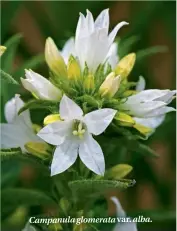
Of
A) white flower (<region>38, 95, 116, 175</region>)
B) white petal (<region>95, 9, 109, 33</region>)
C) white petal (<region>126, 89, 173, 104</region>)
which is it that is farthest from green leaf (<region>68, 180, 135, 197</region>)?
white petal (<region>95, 9, 109, 33</region>)

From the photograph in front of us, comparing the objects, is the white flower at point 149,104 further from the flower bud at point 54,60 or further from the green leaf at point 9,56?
the green leaf at point 9,56

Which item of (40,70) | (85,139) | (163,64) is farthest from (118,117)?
(163,64)

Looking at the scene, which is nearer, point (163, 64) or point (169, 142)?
point (169, 142)

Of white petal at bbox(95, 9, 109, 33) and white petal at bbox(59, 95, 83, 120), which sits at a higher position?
white petal at bbox(95, 9, 109, 33)

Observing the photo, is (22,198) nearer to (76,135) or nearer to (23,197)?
(23,197)

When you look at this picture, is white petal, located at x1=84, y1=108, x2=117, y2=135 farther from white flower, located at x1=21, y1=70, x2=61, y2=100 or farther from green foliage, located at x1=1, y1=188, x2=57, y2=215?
green foliage, located at x1=1, y1=188, x2=57, y2=215

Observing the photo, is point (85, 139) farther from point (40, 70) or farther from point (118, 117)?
point (40, 70)

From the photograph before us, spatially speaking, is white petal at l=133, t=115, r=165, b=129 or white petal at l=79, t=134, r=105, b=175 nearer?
white petal at l=79, t=134, r=105, b=175

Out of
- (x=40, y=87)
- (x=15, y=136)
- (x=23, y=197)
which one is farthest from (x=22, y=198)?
(x=40, y=87)
